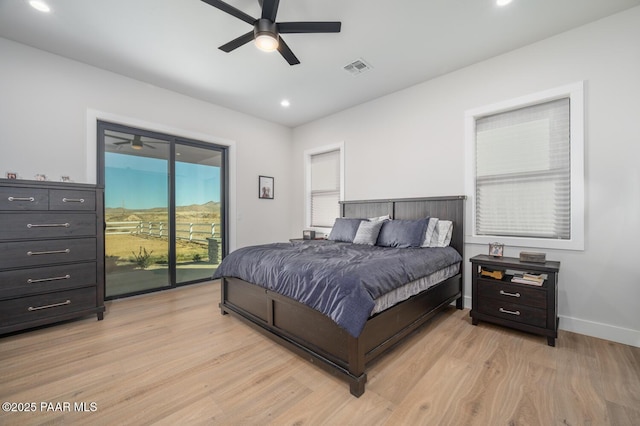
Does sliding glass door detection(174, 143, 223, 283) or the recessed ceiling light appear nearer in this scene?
the recessed ceiling light

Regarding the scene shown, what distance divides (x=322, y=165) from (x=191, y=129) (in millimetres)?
2326

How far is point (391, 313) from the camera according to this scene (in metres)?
1.97

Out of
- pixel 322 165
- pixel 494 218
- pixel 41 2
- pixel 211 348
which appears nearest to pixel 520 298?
pixel 494 218

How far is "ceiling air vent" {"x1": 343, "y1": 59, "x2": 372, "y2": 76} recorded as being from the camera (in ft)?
10.2

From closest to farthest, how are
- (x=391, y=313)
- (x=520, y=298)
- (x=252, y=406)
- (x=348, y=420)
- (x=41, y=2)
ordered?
(x=348, y=420) → (x=252, y=406) → (x=391, y=313) → (x=41, y=2) → (x=520, y=298)

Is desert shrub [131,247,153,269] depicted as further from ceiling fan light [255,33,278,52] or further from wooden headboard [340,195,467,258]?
ceiling fan light [255,33,278,52]

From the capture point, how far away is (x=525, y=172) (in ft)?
9.45

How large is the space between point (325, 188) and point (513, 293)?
329 cm

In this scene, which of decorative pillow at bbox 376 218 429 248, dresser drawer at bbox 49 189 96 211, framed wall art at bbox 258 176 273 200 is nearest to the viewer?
dresser drawer at bbox 49 189 96 211

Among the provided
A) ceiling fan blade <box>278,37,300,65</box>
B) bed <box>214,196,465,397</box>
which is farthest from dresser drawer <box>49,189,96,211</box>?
ceiling fan blade <box>278,37,300,65</box>

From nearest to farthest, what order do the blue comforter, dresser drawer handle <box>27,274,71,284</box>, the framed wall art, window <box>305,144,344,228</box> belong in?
the blue comforter < dresser drawer handle <box>27,274,71,284</box> < window <box>305,144,344,228</box> < the framed wall art

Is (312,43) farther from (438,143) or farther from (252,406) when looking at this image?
(252,406)

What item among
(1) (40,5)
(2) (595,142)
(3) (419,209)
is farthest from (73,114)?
(2) (595,142)

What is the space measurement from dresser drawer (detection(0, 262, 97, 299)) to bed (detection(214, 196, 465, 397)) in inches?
51.9
